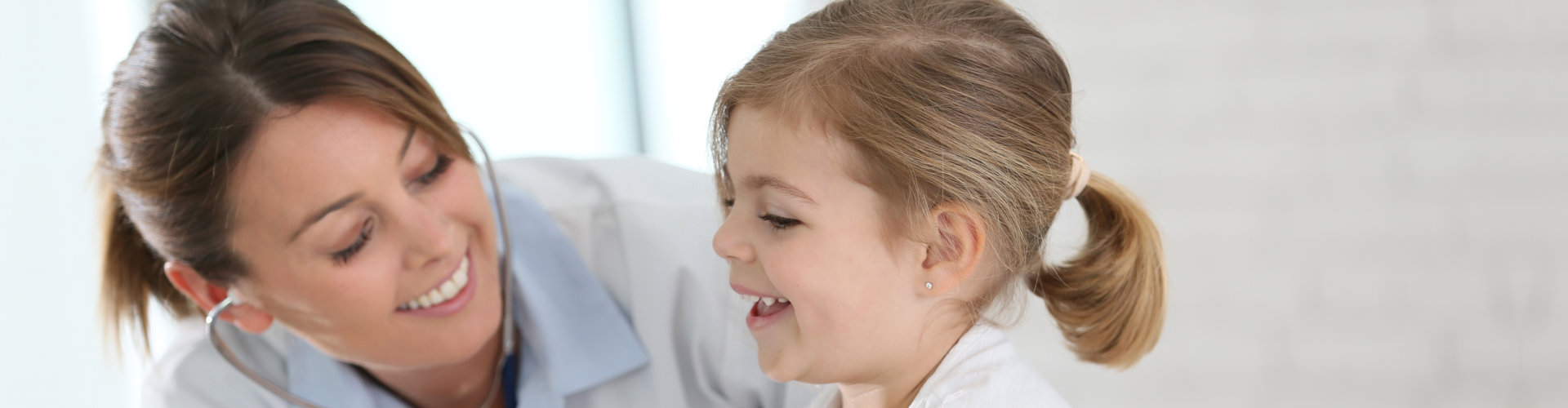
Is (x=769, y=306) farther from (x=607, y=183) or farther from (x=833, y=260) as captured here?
(x=607, y=183)

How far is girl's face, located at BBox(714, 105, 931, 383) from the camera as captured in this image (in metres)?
0.80

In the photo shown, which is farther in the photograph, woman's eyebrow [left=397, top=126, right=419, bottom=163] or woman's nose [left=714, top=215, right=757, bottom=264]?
woman's eyebrow [left=397, top=126, right=419, bottom=163]

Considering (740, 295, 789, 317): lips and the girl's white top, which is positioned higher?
(740, 295, 789, 317): lips

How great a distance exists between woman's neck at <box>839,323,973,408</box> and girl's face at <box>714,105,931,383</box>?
1cm

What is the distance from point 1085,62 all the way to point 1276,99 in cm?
24

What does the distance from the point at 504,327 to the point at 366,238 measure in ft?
0.79

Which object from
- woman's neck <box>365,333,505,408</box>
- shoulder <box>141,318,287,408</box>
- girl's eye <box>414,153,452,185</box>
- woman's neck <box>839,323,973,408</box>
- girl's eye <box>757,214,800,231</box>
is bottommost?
woman's neck <box>365,333,505,408</box>

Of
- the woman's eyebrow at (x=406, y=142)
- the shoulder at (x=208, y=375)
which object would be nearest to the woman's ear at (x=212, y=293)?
the shoulder at (x=208, y=375)

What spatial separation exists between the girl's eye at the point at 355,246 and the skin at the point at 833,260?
0.36 meters

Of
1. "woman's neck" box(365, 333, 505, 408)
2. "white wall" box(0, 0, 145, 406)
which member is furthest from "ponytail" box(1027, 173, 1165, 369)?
"white wall" box(0, 0, 145, 406)

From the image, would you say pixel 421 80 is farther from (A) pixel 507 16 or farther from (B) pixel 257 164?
(A) pixel 507 16

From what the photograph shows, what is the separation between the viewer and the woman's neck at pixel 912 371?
2.86 feet

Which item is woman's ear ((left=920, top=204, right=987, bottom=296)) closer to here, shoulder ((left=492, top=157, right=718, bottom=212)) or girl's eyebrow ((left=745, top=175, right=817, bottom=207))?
girl's eyebrow ((left=745, top=175, right=817, bottom=207))

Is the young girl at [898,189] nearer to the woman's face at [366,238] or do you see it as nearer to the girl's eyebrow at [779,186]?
the girl's eyebrow at [779,186]
